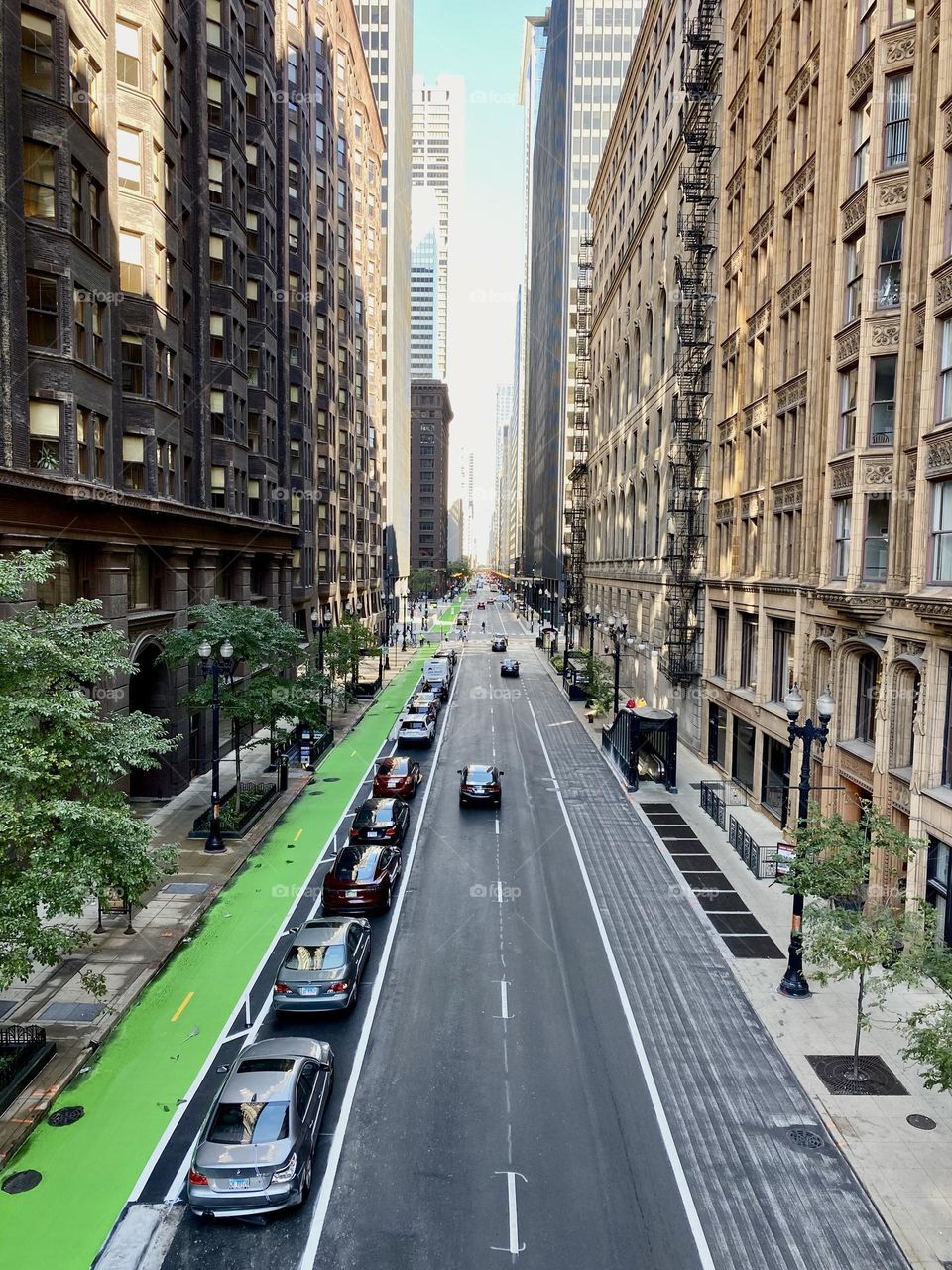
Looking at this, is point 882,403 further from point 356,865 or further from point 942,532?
point 356,865

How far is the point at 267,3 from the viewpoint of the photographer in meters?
43.9

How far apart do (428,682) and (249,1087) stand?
43826 millimetres

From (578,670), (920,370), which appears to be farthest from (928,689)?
(578,670)

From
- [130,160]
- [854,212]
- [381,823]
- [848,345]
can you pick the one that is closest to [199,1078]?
[381,823]

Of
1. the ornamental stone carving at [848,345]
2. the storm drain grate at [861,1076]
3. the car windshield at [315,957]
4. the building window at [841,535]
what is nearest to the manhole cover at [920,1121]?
the storm drain grate at [861,1076]

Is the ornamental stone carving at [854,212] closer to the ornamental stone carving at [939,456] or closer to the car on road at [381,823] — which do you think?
the ornamental stone carving at [939,456]

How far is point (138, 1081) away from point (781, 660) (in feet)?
75.9

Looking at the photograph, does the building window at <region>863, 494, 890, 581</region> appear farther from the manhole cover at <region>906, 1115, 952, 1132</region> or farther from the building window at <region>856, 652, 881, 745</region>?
the manhole cover at <region>906, 1115, 952, 1132</region>

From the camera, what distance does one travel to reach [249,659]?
2956cm

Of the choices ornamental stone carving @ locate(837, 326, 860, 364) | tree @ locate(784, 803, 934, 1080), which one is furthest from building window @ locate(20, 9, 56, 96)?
tree @ locate(784, 803, 934, 1080)

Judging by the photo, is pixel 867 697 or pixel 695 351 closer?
pixel 867 697

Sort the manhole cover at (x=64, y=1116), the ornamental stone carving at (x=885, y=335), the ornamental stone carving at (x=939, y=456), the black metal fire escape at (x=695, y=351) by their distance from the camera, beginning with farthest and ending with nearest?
the black metal fire escape at (x=695, y=351)
the ornamental stone carving at (x=885, y=335)
the ornamental stone carving at (x=939, y=456)
the manhole cover at (x=64, y=1116)

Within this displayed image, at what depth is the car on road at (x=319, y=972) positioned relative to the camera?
15.2 m

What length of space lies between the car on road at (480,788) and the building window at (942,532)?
668 inches
